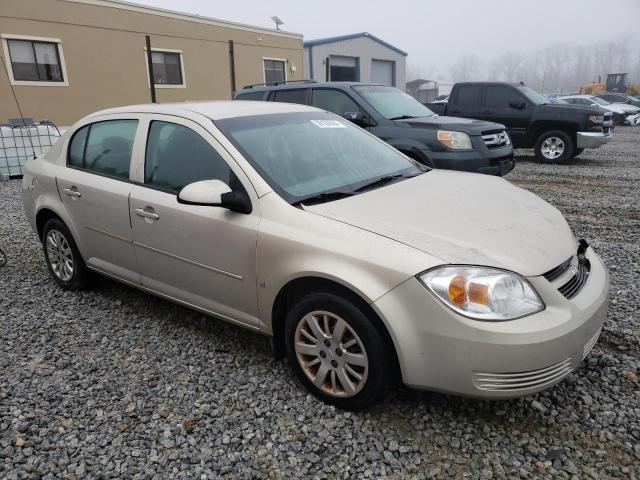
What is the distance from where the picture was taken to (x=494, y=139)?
23.7 ft

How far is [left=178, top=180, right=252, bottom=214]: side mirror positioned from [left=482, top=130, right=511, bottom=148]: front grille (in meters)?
5.16

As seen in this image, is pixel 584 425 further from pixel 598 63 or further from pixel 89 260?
pixel 598 63

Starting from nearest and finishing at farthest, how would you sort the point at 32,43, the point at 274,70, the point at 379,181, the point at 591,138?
1. the point at 379,181
2. the point at 591,138
3. the point at 32,43
4. the point at 274,70

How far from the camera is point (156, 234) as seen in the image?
10.7 feet

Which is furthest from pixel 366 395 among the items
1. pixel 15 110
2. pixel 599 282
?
pixel 15 110

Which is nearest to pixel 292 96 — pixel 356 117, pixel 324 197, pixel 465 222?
pixel 356 117

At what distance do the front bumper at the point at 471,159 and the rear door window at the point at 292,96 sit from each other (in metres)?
2.37

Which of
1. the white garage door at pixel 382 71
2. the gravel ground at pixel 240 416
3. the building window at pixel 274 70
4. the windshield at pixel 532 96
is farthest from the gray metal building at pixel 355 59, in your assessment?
the gravel ground at pixel 240 416

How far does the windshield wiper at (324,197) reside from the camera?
2766mm

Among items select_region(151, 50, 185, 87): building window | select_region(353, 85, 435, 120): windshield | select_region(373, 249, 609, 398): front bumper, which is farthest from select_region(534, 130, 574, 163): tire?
select_region(151, 50, 185, 87): building window

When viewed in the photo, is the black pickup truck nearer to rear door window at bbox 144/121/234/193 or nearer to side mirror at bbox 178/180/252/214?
rear door window at bbox 144/121/234/193

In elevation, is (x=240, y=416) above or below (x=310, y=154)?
below

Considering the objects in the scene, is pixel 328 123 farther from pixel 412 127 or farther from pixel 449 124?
pixel 449 124

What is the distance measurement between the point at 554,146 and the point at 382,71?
2585 centimetres
